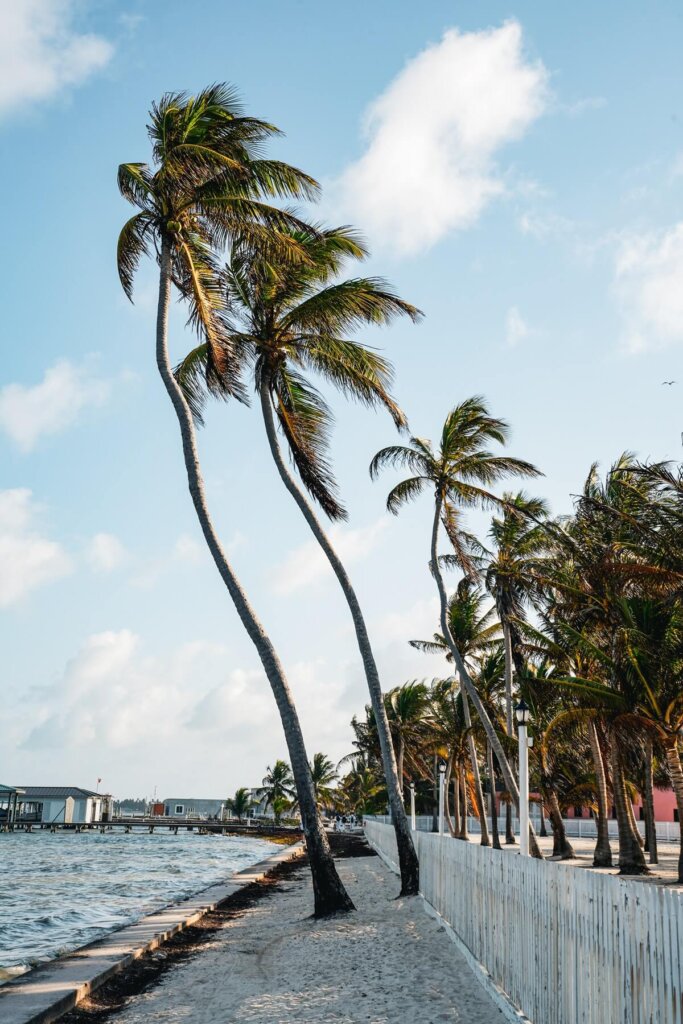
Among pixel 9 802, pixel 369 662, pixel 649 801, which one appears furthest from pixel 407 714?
pixel 9 802

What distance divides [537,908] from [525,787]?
4261 mm

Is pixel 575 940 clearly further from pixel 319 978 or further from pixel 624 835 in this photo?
pixel 624 835

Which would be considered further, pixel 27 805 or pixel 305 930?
pixel 27 805

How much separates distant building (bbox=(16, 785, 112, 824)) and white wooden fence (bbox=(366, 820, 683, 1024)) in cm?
9665

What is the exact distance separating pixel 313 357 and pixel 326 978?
11459 millimetres

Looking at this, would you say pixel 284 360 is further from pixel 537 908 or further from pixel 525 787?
pixel 537 908

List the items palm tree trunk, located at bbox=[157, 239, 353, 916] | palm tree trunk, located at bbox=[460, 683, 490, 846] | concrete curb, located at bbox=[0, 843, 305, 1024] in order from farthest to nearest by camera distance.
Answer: palm tree trunk, located at bbox=[460, 683, 490, 846]
palm tree trunk, located at bbox=[157, 239, 353, 916]
concrete curb, located at bbox=[0, 843, 305, 1024]

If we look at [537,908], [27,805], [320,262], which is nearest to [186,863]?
[320,262]

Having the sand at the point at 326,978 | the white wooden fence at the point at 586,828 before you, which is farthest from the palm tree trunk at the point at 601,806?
the white wooden fence at the point at 586,828

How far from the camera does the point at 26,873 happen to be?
36.0 metres

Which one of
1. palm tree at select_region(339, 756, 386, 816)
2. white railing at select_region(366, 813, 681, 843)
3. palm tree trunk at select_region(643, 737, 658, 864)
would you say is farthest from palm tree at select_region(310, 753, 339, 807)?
palm tree trunk at select_region(643, 737, 658, 864)

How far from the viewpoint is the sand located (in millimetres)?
7629

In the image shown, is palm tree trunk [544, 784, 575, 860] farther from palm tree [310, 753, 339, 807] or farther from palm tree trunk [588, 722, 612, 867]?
palm tree [310, 753, 339, 807]

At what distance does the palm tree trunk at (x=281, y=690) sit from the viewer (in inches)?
547
